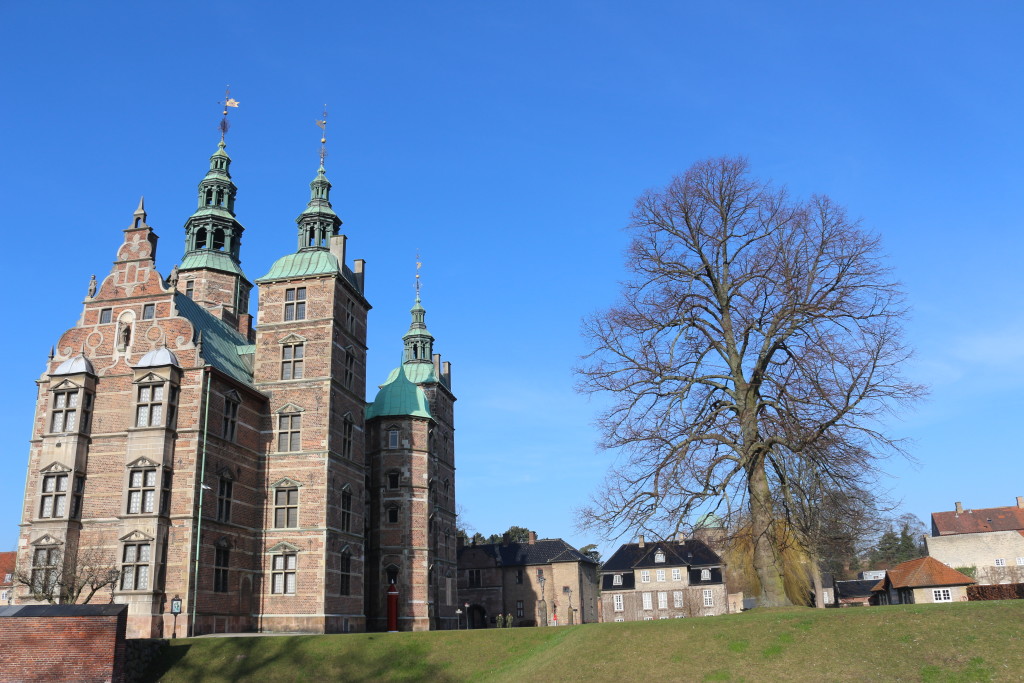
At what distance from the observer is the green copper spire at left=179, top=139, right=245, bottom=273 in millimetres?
53938

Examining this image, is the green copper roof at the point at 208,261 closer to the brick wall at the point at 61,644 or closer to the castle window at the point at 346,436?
the castle window at the point at 346,436

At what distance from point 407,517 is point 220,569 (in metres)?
13.7

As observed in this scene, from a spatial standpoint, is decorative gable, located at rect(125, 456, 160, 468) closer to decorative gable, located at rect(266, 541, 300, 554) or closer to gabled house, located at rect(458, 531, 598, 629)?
decorative gable, located at rect(266, 541, 300, 554)

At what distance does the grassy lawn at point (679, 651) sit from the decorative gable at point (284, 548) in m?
7.98

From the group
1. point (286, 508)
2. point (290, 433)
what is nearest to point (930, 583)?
point (286, 508)

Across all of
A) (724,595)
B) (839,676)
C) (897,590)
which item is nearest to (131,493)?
(839,676)

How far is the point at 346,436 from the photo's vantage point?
143 feet

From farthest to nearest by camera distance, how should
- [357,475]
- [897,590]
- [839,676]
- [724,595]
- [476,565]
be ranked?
[476,565], [724,595], [897,590], [357,475], [839,676]

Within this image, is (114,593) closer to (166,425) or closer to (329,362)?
(166,425)

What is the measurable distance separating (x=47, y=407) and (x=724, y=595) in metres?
56.5

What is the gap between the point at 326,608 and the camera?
127 ft

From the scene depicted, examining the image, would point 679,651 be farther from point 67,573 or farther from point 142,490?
point 67,573

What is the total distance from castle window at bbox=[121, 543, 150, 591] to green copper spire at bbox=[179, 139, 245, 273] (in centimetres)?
2437

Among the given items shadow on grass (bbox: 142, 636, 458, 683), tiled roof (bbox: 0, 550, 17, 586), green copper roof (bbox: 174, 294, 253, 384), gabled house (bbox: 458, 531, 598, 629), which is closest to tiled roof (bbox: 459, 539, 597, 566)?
gabled house (bbox: 458, 531, 598, 629)
